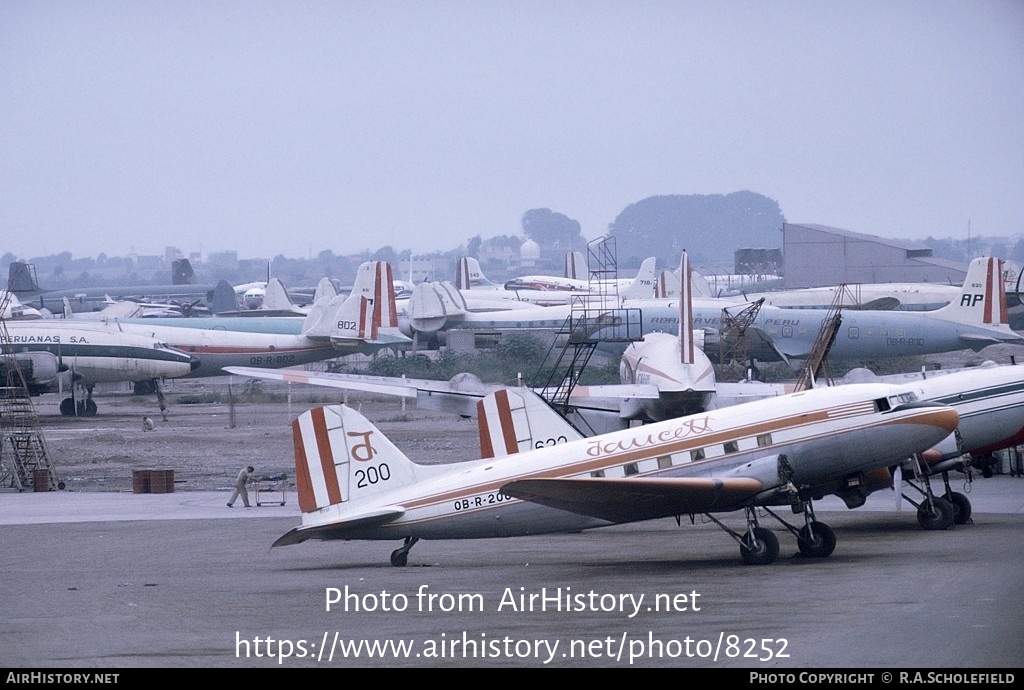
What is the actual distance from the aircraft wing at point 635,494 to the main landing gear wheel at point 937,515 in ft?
24.9

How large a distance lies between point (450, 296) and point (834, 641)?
66.4 m

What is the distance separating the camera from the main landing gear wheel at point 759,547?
21891mm

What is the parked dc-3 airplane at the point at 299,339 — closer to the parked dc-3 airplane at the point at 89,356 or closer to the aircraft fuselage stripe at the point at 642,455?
the parked dc-3 airplane at the point at 89,356

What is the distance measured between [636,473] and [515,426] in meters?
4.08

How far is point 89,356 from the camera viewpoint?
204 ft

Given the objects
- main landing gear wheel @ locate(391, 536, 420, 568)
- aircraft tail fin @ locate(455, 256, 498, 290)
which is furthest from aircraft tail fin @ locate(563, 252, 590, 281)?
main landing gear wheel @ locate(391, 536, 420, 568)

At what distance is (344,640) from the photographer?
646 inches

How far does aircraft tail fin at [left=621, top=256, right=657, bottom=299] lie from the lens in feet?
357

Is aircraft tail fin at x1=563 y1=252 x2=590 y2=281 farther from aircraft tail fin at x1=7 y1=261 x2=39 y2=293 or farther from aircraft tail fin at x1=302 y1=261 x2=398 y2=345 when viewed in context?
aircraft tail fin at x1=7 y1=261 x2=39 y2=293

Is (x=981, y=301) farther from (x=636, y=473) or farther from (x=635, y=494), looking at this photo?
(x=635, y=494)

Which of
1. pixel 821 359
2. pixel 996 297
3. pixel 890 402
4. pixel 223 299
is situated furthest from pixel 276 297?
pixel 890 402

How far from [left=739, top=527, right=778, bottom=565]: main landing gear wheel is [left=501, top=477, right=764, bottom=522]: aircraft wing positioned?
2.33ft
